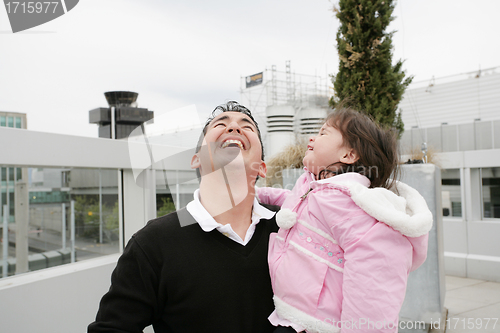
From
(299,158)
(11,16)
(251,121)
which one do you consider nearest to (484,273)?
(299,158)

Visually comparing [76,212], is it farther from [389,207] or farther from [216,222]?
[389,207]

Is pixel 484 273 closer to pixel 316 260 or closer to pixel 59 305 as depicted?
pixel 316 260

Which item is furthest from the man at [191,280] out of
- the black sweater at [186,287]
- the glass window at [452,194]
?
the glass window at [452,194]

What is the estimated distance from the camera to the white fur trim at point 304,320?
1.27 metres

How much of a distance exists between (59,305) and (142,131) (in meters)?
1.81

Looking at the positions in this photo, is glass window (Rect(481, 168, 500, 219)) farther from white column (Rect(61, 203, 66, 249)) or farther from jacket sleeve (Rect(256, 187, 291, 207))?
white column (Rect(61, 203, 66, 249))

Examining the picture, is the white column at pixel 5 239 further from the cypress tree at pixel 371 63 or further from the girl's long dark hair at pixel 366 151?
the cypress tree at pixel 371 63

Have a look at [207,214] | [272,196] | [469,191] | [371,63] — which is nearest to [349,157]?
[272,196]

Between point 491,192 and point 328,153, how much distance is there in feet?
23.3

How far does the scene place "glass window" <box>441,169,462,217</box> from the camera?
7.34 metres

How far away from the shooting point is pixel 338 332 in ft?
4.18

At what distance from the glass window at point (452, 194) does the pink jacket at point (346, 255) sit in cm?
702

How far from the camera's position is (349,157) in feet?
5.49

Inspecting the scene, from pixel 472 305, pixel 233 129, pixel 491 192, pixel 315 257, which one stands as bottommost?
pixel 472 305
